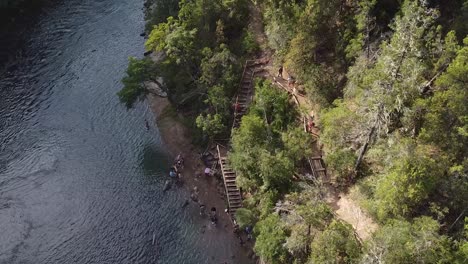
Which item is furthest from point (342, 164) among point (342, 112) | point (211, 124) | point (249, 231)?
point (211, 124)

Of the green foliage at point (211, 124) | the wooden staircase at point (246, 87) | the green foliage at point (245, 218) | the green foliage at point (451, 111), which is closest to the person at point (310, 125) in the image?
the wooden staircase at point (246, 87)

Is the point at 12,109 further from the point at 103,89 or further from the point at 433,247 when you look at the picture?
the point at 433,247

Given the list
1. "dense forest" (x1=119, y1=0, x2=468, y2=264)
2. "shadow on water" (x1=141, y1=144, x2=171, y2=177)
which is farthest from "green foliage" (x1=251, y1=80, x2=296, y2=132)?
"shadow on water" (x1=141, y1=144, x2=171, y2=177)

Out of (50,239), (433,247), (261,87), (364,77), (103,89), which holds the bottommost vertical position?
(50,239)

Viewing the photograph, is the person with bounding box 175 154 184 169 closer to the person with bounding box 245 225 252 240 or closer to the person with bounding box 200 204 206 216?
the person with bounding box 200 204 206 216

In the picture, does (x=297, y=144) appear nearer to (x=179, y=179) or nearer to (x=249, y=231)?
(x=249, y=231)

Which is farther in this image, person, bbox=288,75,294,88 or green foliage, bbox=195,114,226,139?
person, bbox=288,75,294,88

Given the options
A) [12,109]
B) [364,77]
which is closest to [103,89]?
[12,109]
